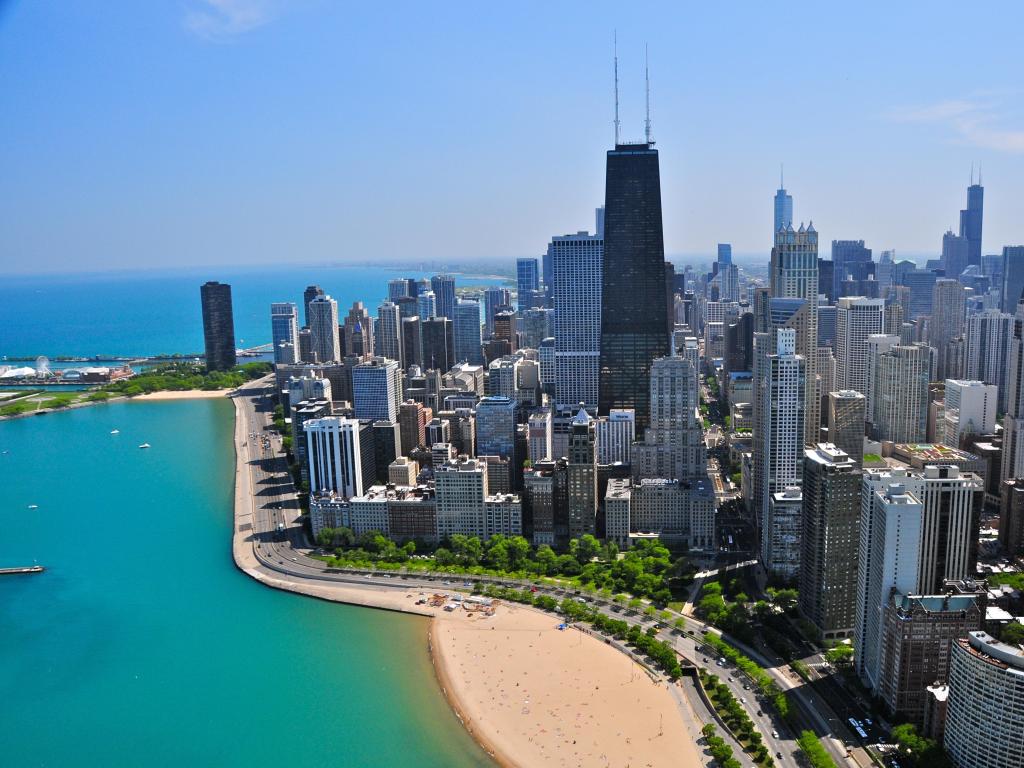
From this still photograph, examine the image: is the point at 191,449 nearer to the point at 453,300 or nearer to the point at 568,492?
the point at 568,492

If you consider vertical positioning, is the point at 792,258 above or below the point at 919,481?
above

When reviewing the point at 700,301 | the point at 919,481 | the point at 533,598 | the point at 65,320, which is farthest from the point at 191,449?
the point at 65,320

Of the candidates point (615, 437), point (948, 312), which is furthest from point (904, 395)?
point (948, 312)

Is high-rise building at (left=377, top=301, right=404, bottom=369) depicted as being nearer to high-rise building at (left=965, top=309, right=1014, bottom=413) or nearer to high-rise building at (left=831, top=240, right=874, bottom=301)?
high-rise building at (left=965, top=309, right=1014, bottom=413)

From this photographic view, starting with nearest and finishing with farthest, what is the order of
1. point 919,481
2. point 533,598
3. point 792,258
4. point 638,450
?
point 919,481, point 533,598, point 638,450, point 792,258

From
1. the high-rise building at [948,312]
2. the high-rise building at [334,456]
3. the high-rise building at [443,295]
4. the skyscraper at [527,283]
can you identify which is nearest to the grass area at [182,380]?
the high-rise building at [443,295]

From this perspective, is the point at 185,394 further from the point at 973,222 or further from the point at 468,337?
the point at 973,222

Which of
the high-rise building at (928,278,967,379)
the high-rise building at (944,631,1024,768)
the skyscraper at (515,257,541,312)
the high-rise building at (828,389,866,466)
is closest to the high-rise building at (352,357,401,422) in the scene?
the high-rise building at (828,389,866,466)

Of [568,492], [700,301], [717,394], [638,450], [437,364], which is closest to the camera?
[568,492]

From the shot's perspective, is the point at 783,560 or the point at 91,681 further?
the point at 783,560
